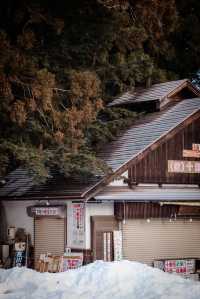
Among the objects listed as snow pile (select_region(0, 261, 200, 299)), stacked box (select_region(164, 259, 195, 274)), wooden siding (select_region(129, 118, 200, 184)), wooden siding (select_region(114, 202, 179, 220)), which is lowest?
stacked box (select_region(164, 259, 195, 274))

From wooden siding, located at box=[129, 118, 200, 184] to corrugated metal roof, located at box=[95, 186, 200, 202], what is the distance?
312 mm

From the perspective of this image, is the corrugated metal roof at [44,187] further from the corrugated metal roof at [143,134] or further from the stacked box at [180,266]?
the stacked box at [180,266]

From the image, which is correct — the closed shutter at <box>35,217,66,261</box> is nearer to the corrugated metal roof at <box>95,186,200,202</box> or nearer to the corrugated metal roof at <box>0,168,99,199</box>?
the corrugated metal roof at <box>0,168,99,199</box>

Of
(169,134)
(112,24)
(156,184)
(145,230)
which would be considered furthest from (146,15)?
(145,230)

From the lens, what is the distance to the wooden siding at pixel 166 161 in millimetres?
25438

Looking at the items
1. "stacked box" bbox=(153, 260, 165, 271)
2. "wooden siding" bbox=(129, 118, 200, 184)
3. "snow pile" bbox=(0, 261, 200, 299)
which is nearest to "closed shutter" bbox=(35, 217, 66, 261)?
"snow pile" bbox=(0, 261, 200, 299)

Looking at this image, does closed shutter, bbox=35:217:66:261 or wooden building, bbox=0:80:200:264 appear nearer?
wooden building, bbox=0:80:200:264

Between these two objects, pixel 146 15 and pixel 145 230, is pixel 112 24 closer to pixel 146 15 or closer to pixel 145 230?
pixel 146 15

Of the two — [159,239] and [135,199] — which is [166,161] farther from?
[159,239]

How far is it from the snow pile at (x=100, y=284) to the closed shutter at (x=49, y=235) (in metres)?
2.99

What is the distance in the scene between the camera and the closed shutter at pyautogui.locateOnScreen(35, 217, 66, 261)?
25.1 metres

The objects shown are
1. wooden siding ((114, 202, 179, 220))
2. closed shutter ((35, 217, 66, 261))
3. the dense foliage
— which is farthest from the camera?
closed shutter ((35, 217, 66, 261))

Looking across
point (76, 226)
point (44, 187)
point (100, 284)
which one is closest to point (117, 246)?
point (76, 226)

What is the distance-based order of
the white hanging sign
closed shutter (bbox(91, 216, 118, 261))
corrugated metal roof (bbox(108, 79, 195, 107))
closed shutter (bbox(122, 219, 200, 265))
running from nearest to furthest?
closed shutter (bbox(91, 216, 118, 261))
the white hanging sign
closed shutter (bbox(122, 219, 200, 265))
corrugated metal roof (bbox(108, 79, 195, 107))
